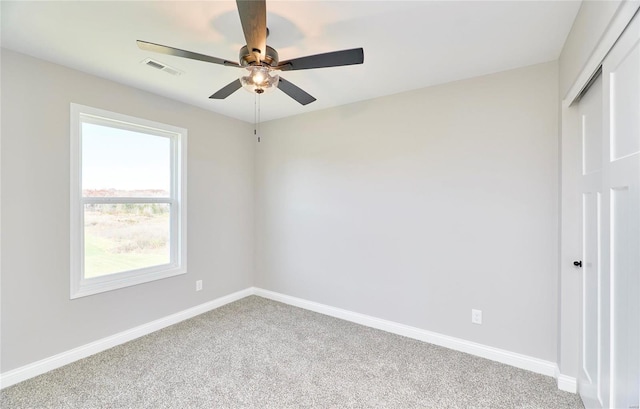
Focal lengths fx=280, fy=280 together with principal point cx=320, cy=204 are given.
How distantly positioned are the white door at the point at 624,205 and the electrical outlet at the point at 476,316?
3.56 feet

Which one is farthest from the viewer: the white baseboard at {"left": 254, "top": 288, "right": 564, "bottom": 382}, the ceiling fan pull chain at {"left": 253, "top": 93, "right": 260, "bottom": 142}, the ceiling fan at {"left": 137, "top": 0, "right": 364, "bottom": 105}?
the ceiling fan pull chain at {"left": 253, "top": 93, "right": 260, "bottom": 142}

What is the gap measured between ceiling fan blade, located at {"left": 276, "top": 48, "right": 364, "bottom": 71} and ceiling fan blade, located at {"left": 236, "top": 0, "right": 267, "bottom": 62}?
181mm

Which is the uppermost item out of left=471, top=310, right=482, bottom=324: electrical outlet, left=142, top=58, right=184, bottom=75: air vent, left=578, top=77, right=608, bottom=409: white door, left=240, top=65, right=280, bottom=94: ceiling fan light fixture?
left=142, top=58, right=184, bottom=75: air vent

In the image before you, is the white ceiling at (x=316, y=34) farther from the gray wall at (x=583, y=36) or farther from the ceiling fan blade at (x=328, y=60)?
the ceiling fan blade at (x=328, y=60)

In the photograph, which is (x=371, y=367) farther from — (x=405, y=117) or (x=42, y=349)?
(x=42, y=349)

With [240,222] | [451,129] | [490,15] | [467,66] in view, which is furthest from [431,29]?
[240,222]

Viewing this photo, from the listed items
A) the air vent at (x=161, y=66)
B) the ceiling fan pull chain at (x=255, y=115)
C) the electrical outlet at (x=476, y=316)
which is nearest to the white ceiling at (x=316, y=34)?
the air vent at (x=161, y=66)

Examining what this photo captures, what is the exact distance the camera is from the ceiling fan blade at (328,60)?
4.73ft

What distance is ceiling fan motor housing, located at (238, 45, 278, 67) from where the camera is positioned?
5.09 ft

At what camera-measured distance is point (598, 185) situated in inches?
62.3

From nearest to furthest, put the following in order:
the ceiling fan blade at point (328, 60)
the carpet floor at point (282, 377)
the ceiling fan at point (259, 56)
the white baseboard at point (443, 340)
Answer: the ceiling fan at point (259, 56)
the ceiling fan blade at point (328, 60)
the carpet floor at point (282, 377)
the white baseboard at point (443, 340)

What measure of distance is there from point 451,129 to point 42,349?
3834 mm

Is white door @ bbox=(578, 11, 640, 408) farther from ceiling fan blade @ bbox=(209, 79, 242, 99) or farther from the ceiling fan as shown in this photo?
ceiling fan blade @ bbox=(209, 79, 242, 99)

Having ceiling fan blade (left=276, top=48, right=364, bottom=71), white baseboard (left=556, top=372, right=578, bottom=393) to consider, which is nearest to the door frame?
white baseboard (left=556, top=372, right=578, bottom=393)
